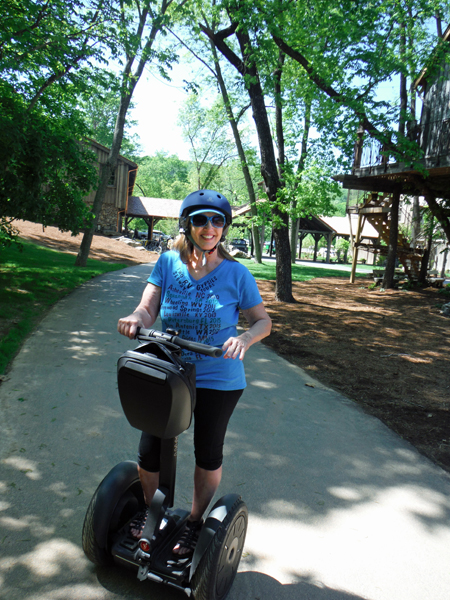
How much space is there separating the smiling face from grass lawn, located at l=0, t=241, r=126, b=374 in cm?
389

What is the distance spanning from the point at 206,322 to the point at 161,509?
886 millimetres

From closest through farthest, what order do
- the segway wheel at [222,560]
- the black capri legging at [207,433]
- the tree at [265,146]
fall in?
the segway wheel at [222,560]
the black capri legging at [207,433]
the tree at [265,146]

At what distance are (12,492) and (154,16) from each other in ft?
51.4

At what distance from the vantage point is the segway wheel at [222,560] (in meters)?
1.98

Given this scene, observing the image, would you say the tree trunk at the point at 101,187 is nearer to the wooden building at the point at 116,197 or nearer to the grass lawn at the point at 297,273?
the grass lawn at the point at 297,273

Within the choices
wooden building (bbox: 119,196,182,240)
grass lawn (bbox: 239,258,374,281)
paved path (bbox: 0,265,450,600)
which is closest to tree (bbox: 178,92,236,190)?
wooden building (bbox: 119,196,182,240)

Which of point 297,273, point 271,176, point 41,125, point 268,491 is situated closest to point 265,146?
point 271,176

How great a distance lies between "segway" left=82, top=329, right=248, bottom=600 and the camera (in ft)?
6.13

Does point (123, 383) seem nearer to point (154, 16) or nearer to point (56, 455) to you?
point (56, 455)

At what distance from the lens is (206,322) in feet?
7.30

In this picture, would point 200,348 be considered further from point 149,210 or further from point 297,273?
point 149,210

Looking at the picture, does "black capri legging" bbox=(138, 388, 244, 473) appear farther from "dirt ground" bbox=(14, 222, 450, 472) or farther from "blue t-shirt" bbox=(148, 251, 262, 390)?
"dirt ground" bbox=(14, 222, 450, 472)

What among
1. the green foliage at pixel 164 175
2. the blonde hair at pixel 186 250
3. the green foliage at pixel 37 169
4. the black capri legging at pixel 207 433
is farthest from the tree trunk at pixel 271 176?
the green foliage at pixel 164 175

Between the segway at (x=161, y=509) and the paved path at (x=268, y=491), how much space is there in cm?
25
